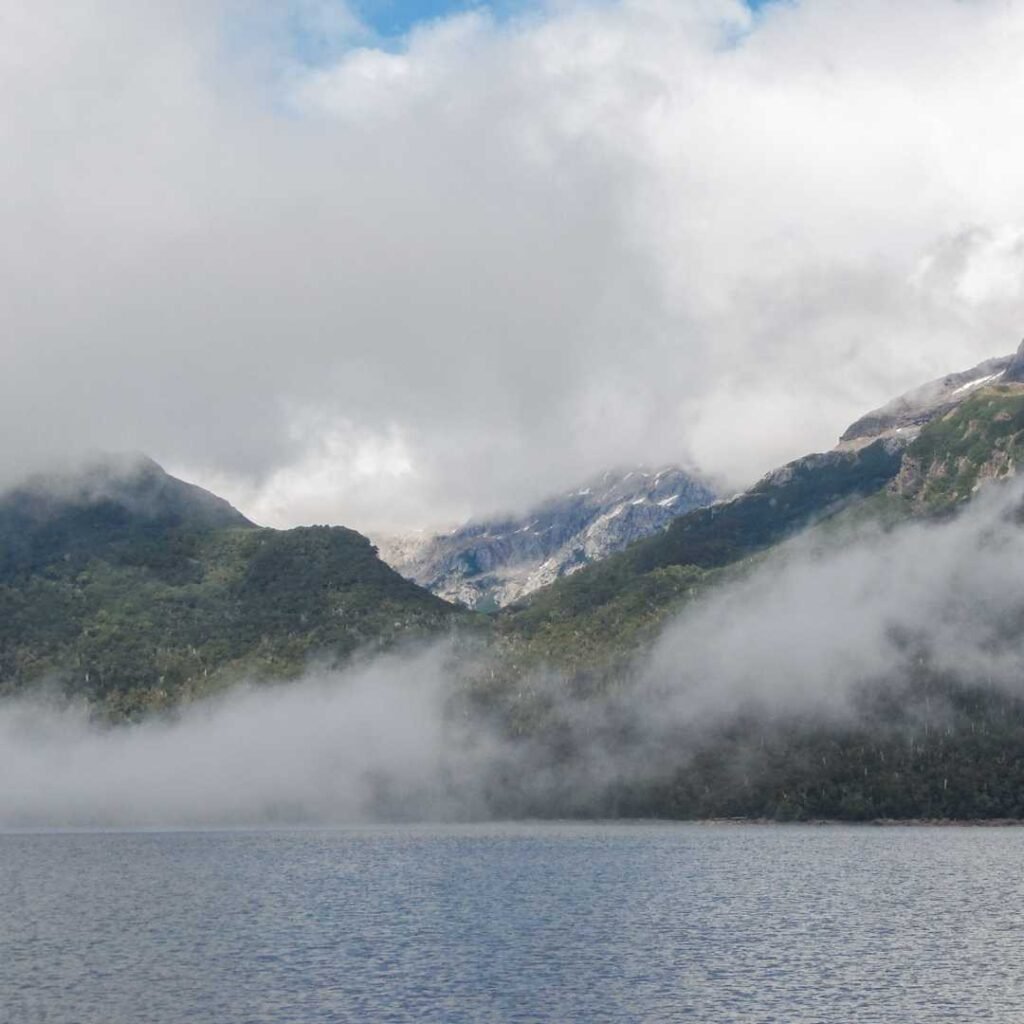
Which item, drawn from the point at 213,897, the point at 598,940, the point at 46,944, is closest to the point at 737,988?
the point at 598,940

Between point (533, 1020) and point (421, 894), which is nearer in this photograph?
point (533, 1020)

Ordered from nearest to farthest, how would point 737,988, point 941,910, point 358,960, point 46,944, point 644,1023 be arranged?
point 644,1023 < point 737,988 < point 358,960 < point 46,944 < point 941,910

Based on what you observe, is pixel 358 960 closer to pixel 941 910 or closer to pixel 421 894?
pixel 421 894

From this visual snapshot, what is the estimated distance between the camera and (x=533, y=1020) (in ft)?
349

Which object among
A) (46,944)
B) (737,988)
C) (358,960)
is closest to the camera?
(737,988)

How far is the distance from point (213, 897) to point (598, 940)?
68.6 metres

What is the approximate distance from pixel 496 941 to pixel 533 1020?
1679 inches

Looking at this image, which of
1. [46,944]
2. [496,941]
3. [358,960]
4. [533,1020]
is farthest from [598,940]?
[46,944]

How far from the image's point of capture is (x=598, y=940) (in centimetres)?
14925

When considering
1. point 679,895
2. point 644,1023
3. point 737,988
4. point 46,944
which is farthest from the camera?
point 679,895

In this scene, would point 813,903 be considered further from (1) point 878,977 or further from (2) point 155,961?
(2) point 155,961

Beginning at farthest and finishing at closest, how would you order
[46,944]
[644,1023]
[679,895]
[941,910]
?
[679,895] → [941,910] → [46,944] → [644,1023]

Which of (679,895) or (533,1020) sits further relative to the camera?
(679,895)

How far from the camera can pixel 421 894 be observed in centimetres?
19625
